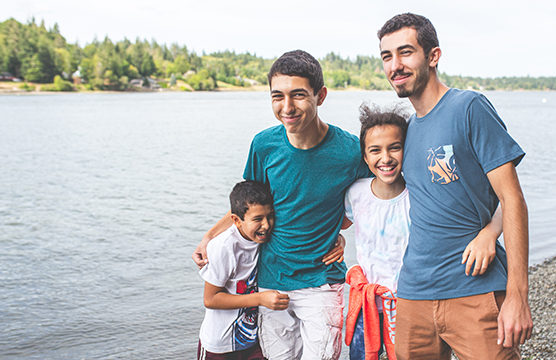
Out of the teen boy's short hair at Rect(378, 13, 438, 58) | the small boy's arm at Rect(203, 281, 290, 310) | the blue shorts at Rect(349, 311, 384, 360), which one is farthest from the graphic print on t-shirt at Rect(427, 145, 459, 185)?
the small boy's arm at Rect(203, 281, 290, 310)

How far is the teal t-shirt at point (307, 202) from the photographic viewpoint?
10.8 feet

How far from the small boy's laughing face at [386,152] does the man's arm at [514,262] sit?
0.72 meters

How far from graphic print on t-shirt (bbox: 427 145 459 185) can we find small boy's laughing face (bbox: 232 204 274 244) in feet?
A: 3.83

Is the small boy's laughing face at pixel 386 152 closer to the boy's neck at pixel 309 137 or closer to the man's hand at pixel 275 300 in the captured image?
the boy's neck at pixel 309 137

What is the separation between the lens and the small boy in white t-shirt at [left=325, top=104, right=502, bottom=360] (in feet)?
10.2

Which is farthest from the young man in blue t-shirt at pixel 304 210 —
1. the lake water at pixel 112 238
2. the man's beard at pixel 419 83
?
the lake water at pixel 112 238

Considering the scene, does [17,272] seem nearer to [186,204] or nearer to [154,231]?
[154,231]

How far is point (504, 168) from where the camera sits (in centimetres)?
247

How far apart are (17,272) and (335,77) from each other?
137 meters

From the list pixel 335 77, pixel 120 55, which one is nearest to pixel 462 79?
pixel 335 77

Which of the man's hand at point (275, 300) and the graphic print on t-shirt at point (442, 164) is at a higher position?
the graphic print on t-shirt at point (442, 164)

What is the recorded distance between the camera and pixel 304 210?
329 centimetres

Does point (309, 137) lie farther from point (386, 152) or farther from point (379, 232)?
point (379, 232)

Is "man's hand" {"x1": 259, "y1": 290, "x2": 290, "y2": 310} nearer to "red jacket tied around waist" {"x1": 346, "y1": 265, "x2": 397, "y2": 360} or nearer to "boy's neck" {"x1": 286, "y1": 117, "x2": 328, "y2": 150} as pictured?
"red jacket tied around waist" {"x1": 346, "y1": 265, "x2": 397, "y2": 360}
